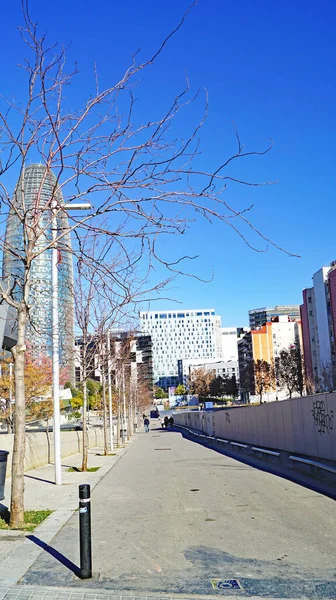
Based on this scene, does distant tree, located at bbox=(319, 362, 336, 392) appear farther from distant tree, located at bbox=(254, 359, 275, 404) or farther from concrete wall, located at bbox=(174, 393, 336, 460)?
concrete wall, located at bbox=(174, 393, 336, 460)

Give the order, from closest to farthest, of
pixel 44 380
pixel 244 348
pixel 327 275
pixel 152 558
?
pixel 152 558 < pixel 44 380 < pixel 327 275 < pixel 244 348

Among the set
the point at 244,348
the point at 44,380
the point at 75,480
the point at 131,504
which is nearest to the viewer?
the point at 131,504

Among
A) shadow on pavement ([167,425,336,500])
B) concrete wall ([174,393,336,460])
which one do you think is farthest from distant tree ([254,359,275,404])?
shadow on pavement ([167,425,336,500])

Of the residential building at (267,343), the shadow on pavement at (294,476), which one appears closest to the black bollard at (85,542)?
the shadow on pavement at (294,476)

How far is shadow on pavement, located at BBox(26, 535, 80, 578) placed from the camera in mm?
5991

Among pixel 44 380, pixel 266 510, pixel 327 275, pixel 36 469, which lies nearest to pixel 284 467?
pixel 266 510

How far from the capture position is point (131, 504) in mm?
10695

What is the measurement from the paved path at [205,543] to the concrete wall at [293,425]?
2.76m

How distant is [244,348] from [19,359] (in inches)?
5663

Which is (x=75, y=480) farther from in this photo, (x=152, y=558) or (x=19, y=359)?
(x=152, y=558)

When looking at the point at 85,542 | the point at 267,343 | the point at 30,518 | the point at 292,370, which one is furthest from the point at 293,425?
the point at 267,343

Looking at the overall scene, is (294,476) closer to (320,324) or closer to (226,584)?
(226,584)

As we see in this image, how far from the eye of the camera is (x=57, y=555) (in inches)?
260

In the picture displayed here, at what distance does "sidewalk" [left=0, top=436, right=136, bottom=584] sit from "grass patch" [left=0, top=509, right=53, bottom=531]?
108 mm
